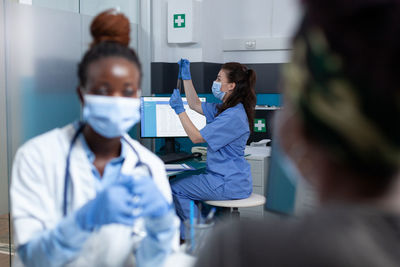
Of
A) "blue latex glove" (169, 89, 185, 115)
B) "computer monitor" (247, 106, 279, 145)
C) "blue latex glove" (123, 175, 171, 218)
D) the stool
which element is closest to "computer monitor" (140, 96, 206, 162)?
"blue latex glove" (169, 89, 185, 115)

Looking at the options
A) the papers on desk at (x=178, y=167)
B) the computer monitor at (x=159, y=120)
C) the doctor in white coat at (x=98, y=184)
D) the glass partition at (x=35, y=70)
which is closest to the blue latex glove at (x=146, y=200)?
the doctor in white coat at (x=98, y=184)

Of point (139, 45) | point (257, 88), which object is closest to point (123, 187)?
point (139, 45)

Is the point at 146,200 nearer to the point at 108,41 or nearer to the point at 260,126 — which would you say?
the point at 108,41

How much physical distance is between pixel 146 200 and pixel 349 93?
69 centimetres

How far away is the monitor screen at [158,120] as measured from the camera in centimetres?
343

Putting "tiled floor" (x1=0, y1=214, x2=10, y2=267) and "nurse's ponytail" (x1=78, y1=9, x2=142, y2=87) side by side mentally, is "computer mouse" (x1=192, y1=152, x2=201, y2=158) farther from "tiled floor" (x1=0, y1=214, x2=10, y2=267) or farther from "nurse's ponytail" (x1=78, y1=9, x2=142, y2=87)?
"nurse's ponytail" (x1=78, y1=9, x2=142, y2=87)

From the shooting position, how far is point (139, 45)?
12.8 ft

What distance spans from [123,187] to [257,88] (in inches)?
144

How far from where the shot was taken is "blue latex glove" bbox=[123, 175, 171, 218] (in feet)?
3.39

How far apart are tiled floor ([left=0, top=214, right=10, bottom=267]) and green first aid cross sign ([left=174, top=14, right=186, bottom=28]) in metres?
2.06

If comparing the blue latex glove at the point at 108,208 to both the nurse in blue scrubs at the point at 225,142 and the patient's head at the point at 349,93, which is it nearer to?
the patient's head at the point at 349,93

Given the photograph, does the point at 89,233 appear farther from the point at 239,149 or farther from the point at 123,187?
the point at 239,149

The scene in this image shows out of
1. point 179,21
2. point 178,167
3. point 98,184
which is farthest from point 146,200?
point 179,21

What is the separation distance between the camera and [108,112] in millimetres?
1191
